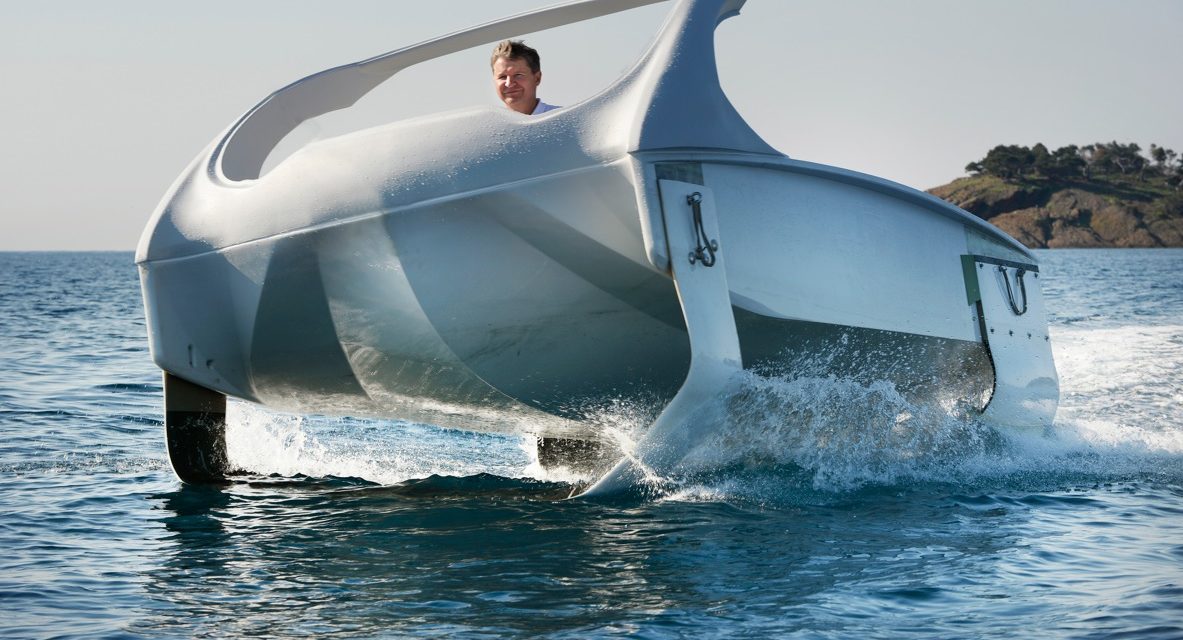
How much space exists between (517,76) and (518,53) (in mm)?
115

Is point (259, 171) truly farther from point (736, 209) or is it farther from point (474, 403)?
point (736, 209)

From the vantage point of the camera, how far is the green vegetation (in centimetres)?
10475

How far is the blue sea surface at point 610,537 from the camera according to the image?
370 centimetres

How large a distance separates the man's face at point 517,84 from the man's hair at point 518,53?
2 cm

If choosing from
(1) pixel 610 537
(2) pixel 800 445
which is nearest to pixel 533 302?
(1) pixel 610 537

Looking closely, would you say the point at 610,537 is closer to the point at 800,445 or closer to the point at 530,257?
the point at 530,257

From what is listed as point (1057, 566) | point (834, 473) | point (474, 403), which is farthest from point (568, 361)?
point (1057, 566)

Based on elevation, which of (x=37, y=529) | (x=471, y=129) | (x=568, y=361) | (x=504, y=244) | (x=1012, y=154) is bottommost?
(x=37, y=529)

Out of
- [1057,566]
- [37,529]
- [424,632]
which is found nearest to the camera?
[424,632]

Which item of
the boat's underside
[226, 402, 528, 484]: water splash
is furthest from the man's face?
[226, 402, 528, 484]: water splash

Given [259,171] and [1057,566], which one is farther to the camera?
[259,171]

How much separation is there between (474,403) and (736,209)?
5.48ft

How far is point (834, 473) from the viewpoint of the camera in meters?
5.93

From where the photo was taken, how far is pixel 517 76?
18.5 ft
